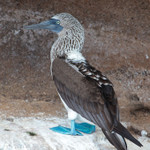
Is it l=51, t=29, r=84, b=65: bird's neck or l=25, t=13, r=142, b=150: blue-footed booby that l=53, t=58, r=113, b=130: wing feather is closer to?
l=25, t=13, r=142, b=150: blue-footed booby

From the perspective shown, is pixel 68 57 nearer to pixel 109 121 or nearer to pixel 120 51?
pixel 109 121

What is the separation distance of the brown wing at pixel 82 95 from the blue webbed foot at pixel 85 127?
0.37m

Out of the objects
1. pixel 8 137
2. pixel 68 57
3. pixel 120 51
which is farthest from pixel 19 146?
pixel 120 51

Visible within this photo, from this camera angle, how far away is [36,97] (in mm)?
4332

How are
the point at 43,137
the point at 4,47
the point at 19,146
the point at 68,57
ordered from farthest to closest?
the point at 4,47
the point at 68,57
the point at 43,137
the point at 19,146

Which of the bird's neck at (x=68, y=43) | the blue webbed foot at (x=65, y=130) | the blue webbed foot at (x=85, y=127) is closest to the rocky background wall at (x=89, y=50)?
the blue webbed foot at (x=85, y=127)

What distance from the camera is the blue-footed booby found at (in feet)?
9.51

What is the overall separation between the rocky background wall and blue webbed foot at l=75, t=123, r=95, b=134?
0.73 metres

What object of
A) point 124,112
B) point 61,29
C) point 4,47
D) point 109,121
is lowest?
point 124,112

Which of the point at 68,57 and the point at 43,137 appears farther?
the point at 68,57

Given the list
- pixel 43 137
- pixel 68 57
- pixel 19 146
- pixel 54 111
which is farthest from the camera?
pixel 54 111

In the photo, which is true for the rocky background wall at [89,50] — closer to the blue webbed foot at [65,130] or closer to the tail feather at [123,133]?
the blue webbed foot at [65,130]

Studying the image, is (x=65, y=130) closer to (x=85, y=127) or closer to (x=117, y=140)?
(x=85, y=127)

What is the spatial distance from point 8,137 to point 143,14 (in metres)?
2.36
